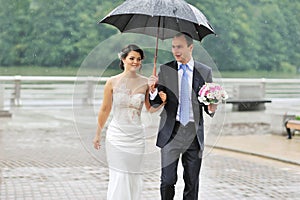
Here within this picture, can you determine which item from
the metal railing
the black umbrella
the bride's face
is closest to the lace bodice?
the bride's face

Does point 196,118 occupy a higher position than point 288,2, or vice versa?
point 288,2

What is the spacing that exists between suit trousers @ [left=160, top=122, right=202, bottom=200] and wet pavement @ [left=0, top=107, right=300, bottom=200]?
21cm

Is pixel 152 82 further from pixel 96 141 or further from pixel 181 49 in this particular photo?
pixel 96 141

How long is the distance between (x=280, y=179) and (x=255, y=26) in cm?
2758

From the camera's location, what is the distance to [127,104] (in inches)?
199

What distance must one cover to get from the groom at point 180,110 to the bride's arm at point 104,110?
0.43m

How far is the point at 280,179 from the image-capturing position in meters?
8.11

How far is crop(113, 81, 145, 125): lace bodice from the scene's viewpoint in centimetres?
506

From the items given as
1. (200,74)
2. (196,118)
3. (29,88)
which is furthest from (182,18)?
(29,88)

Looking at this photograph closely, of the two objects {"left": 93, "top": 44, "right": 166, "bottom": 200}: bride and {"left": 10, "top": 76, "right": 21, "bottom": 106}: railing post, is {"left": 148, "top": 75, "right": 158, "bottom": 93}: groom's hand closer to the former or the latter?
{"left": 93, "top": 44, "right": 166, "bottom": 200}: bride

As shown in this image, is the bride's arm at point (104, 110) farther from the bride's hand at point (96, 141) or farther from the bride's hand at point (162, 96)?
the bride's hand at point (162, 96)

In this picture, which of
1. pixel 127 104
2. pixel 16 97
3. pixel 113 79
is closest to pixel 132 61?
pixel 113 79

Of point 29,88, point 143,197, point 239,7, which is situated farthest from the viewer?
point 239,7

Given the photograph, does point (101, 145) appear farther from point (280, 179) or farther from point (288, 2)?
point (288, 2)
